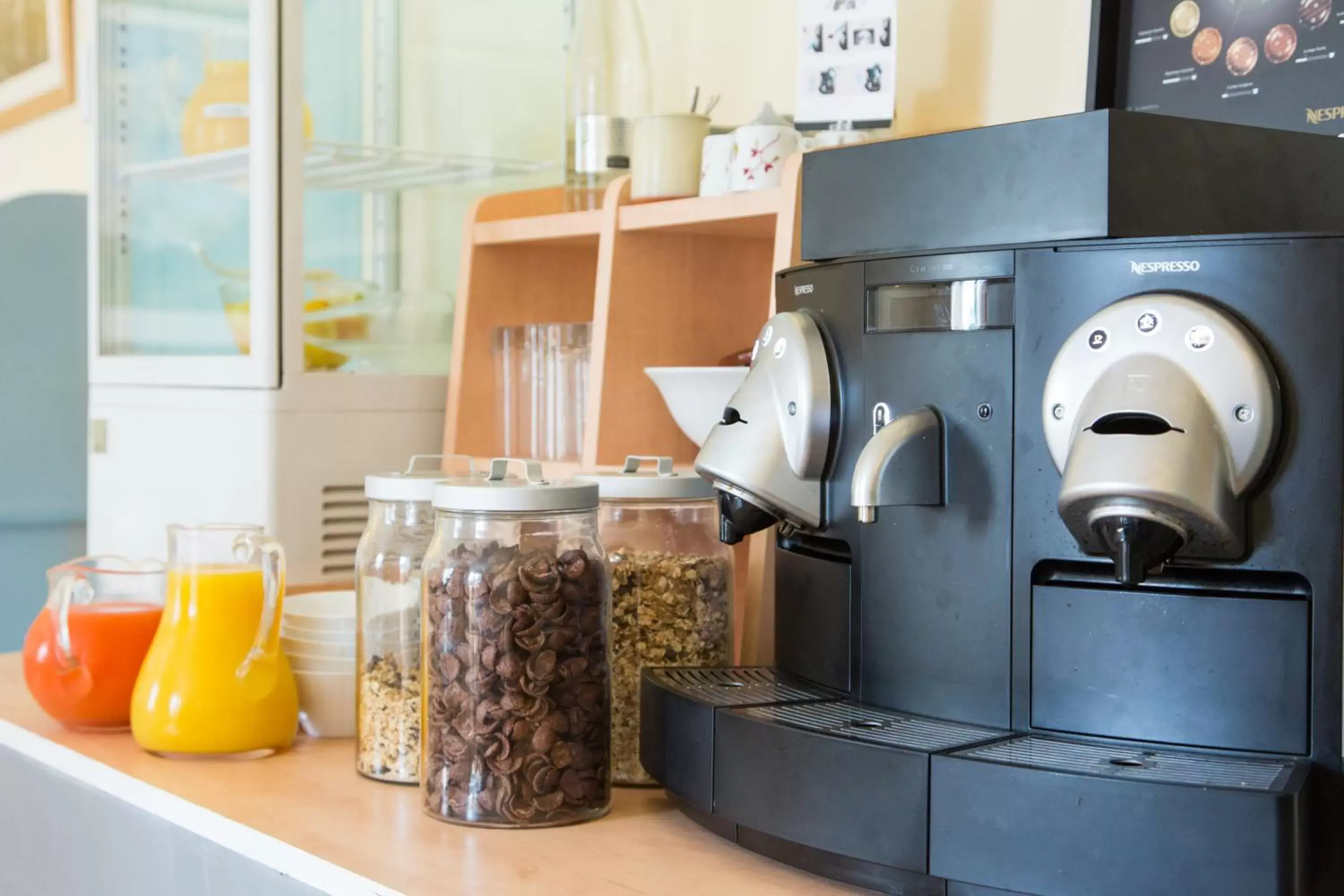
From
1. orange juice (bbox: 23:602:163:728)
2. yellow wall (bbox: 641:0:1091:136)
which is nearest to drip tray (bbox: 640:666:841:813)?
orange juice (bbox: 23:602:163:728)

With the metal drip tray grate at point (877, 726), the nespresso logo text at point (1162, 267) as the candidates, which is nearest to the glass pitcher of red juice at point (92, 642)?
the metal drip tray grate at point (877, 726)

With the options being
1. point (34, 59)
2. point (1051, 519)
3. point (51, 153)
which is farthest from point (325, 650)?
point (34, 59)

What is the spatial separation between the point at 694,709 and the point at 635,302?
584 mm

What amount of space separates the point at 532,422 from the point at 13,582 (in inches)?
51.3

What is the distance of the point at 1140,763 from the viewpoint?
0.68 meters

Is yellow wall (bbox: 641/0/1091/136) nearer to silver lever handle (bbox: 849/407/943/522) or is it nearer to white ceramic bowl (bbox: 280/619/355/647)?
silver lever handle (bbox: 849/407/943/522)

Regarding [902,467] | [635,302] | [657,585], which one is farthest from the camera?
[635,302]

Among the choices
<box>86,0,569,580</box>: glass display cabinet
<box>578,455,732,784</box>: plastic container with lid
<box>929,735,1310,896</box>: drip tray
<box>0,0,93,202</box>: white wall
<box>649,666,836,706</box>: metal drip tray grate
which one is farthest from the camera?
<box>0,0,93,202</box>: white wall

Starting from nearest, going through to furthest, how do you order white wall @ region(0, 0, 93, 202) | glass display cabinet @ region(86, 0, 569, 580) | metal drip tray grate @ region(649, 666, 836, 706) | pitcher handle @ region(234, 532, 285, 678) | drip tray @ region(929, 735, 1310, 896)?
drip tray @ region(929, 735, 1310, 896)
metal drip tray grate @ region(649, 666, 836, 706)
pitcher handle @ region(234, 532, 285, 678)
glass display cabinet @ region(86, 0, 569, 580)
white wall @ region(0, 0, 93, 202)

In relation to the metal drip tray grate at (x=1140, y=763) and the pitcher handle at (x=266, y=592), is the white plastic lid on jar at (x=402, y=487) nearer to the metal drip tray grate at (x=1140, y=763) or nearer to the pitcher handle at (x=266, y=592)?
the pitcher handle at (x=266, y=592)

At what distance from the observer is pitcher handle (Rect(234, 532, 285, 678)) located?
1084mm

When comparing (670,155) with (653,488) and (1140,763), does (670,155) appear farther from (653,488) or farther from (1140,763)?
(1140,763)

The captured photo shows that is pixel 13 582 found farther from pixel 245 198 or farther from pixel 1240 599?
pixel 1240 599

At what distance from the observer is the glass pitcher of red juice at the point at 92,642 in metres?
1.11
